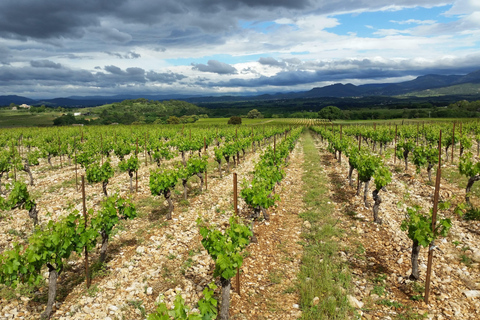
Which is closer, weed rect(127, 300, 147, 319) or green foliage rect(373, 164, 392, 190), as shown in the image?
weed rect(127, 300, 147, 319)

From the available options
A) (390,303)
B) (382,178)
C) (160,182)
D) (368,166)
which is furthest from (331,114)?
(390,303)

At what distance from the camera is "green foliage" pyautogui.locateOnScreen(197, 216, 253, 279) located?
223 inches

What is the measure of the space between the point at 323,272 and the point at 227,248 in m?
3.13

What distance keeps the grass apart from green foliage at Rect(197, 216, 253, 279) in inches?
75.8

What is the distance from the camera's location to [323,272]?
24.3 ft

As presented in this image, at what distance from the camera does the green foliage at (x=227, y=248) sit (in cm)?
566

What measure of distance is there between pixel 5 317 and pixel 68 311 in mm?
1282

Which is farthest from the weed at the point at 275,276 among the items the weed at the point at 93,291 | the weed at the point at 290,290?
the weed at the point at 93,291

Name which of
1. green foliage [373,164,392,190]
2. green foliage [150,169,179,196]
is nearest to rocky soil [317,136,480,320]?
green foliage [373,164,392,190]

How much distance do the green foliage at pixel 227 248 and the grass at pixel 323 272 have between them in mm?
1925

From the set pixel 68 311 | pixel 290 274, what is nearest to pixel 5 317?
pixel 68 311

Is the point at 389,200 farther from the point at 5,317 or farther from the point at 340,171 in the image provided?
the point at 5,317

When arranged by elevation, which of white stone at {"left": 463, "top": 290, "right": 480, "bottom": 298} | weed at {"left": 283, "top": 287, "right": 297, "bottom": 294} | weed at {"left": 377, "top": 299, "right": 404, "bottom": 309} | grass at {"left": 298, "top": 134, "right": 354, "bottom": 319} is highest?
white stone at {"left": 463, "top": 290, "right": 480, "bottom": 298}

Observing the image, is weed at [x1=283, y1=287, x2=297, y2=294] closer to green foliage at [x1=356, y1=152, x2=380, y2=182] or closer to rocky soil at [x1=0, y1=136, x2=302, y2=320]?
rocky soil at [x1=0, y1=136, x2=302, y2=320]
